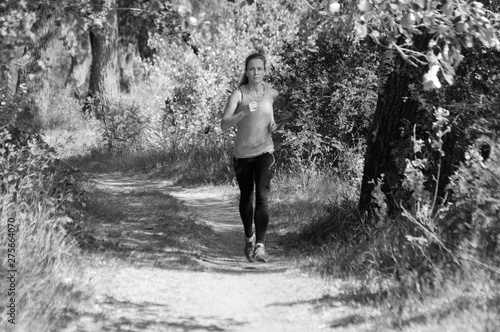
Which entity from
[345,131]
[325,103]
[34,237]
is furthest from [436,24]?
[325,103]

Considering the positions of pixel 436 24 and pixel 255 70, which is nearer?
pixel 436 24

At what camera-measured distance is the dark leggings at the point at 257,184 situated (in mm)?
7988

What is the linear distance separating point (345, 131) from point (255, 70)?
4660 mm

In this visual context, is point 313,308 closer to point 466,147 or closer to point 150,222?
point 466,147

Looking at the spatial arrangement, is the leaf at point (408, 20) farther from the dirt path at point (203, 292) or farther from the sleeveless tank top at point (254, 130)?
the sleeveless tank top at point (254, 130)

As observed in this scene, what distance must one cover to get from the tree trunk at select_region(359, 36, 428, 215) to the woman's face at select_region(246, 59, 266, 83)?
128 centimetres

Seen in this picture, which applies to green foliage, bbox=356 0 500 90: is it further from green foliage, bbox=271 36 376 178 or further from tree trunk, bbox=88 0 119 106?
tree trunk, bbox=88 0 119 106

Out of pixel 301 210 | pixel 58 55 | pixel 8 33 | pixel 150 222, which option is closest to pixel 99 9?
pixel 8 33

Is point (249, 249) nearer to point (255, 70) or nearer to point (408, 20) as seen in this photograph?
point (255, 70)

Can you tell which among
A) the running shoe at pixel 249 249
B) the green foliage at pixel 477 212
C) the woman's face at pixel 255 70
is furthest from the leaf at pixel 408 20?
the running shoe at pixel 249 249

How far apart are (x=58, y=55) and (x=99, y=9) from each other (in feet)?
86.2

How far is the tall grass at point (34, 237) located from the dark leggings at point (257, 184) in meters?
1.78

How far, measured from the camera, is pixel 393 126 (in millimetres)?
8070

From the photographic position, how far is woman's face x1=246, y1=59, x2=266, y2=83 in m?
7.93
